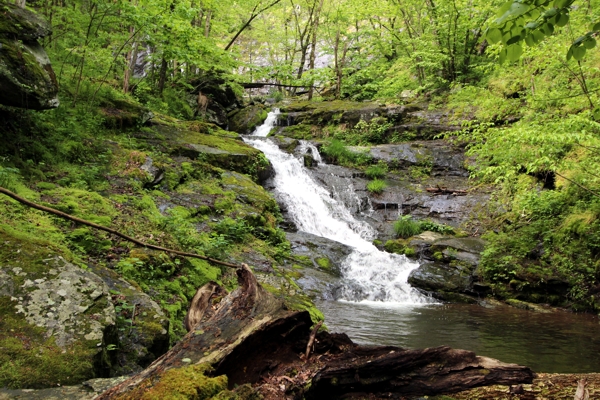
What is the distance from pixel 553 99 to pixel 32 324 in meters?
9.28

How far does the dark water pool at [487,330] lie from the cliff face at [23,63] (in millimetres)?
6097

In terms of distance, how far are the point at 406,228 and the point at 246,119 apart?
11740 mm

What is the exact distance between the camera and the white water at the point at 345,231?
30.9 ft

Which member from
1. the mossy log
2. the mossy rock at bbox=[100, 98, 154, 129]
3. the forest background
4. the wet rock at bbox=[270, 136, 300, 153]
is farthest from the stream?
the mossy rock at bbox=[100, 98, 154, 129]

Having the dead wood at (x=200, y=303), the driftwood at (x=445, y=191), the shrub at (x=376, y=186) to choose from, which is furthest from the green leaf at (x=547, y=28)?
the driftwood at (x=445, y=191)

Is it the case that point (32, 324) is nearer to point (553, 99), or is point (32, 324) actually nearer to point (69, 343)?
point (69, 343)

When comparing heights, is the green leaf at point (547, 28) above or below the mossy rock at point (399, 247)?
above

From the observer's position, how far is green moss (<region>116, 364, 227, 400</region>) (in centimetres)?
198

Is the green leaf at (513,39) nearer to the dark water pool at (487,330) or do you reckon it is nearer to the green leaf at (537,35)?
the green leaf at (537,35)

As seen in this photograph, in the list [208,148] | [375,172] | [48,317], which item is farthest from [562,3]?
[375,172]

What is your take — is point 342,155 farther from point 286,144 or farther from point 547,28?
point 547,28

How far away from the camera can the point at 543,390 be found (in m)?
2.07

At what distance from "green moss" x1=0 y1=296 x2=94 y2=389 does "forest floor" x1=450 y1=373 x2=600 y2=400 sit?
2.54m

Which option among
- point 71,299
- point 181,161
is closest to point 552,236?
point 181,161
